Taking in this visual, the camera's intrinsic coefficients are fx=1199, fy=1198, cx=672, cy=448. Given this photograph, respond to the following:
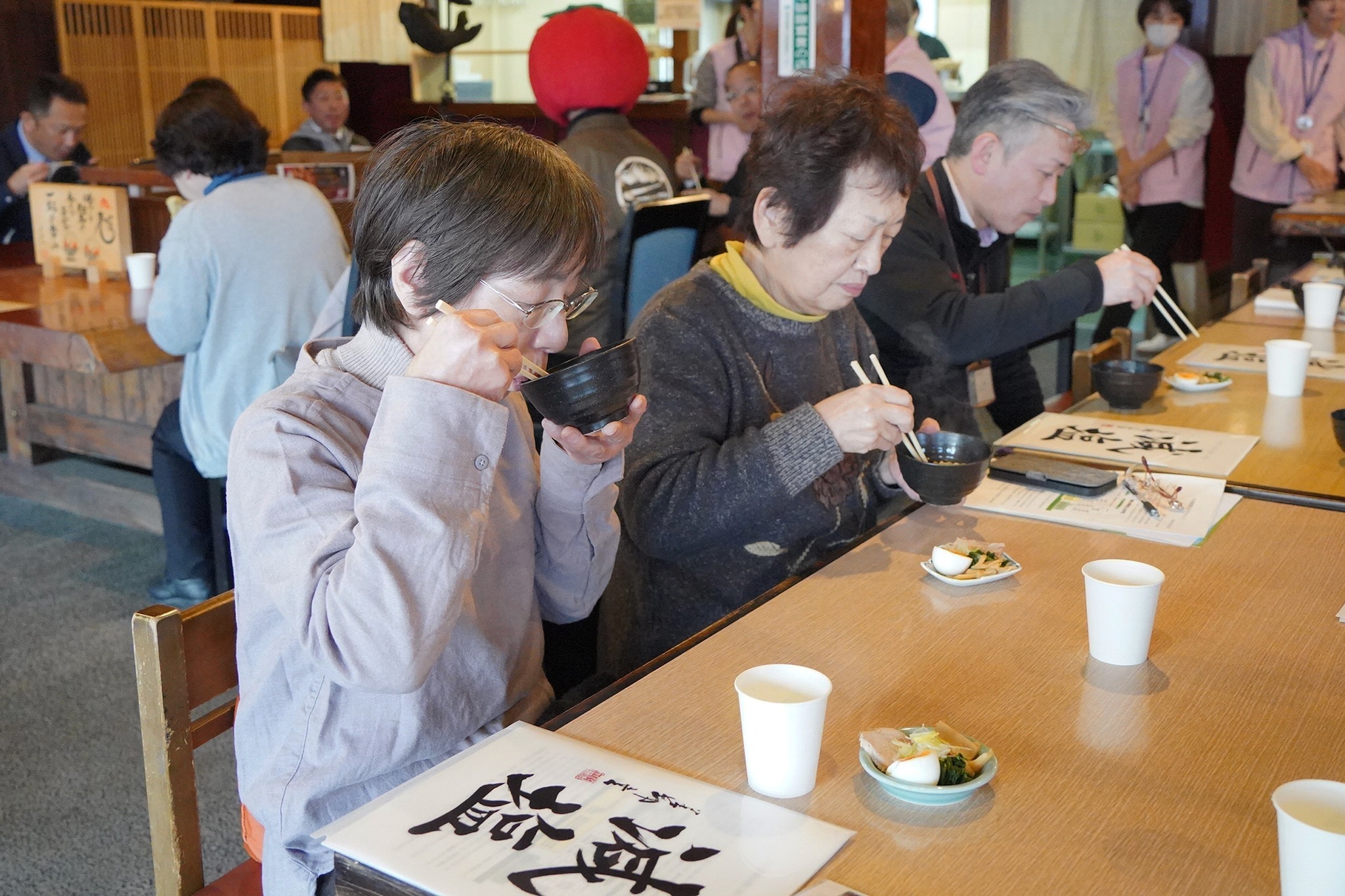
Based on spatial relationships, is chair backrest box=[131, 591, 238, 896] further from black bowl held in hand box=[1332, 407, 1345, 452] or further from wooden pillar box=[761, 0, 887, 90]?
wooden pillar box=[761, 0, 887, 90]

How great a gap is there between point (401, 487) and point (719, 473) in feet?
2.05

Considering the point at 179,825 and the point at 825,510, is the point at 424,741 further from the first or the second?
the point at 825,510

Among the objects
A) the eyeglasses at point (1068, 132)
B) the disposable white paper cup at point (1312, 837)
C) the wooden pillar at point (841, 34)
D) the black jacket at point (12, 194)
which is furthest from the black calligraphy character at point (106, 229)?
the disposable white paper cup at point (1312, 837)

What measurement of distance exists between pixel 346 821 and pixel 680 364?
89 centimetres

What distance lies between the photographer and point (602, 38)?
3.15 meters

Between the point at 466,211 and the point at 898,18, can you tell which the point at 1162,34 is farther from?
the point at 466,211

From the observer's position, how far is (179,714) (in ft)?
4.00

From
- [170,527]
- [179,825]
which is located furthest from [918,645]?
[170,527]

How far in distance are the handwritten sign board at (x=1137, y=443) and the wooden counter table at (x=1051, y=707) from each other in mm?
292

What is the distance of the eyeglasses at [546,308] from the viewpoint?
3.83ft

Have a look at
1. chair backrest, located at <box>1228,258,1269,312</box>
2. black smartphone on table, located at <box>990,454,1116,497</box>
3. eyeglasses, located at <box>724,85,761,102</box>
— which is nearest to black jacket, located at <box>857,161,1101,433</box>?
black smartphone on table, located at <box>990,454,1116,497</box>

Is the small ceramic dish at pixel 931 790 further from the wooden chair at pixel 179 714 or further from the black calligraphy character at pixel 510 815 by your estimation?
the wooden chair at pixel 179 714

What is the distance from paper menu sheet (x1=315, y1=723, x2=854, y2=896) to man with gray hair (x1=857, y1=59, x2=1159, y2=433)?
1.52 meters

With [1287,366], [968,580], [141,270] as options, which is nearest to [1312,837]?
[968,580]
